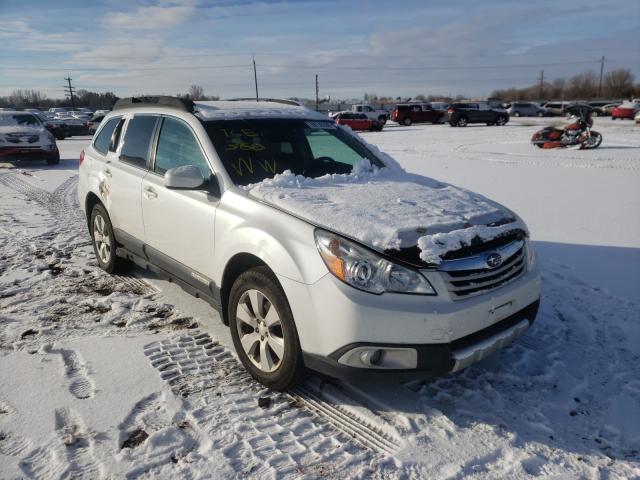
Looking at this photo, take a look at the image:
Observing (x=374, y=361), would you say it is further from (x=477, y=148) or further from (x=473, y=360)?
(x=477, y=148)

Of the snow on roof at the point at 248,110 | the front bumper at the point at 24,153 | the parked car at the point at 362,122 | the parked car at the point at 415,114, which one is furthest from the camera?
the parked car at the point at 415,114

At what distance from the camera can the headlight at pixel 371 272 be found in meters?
2.55

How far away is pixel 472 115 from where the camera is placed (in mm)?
33344

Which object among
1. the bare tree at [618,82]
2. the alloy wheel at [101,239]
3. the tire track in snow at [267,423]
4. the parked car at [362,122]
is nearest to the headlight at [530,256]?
the tire track in snow at [267,423]

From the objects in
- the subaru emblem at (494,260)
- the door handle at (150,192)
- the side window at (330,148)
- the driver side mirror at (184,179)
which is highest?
the side window at (330,148)

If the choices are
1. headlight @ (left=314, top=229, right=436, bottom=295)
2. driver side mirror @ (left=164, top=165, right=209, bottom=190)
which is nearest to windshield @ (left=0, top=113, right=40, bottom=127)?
driver side mirror @ (left=164, top=165, right=209, bottom=190)

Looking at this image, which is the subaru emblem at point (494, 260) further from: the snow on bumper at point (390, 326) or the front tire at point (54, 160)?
the front tire at point (54, 160)

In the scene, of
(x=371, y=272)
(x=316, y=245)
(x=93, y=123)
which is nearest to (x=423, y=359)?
(x=371, y=272)

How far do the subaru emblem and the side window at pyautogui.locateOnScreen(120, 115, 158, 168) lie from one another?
2.99 metres

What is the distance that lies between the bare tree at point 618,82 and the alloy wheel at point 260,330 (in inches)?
4176

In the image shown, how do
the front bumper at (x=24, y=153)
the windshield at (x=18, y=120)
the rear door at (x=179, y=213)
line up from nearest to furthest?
the rear door at (x=179, y=213) < the front bumper at (x=24, y=153) < the windshield at (x=18, y=120)

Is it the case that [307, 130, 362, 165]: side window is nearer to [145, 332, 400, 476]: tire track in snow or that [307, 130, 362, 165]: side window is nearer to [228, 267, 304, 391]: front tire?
[228, 267, 304, 391]: front tire

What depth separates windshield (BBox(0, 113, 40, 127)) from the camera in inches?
564

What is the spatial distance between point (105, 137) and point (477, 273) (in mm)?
4292
